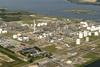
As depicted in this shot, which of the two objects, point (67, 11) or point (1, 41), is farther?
point (67, 11)

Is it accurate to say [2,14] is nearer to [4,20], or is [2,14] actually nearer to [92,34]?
[4,20]

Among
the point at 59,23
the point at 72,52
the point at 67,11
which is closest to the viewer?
the point at 72,52

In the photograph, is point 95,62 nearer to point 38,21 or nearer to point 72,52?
point 72,52

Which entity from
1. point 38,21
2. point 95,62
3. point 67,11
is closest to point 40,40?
point 95,62

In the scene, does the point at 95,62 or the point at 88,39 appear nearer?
the point at 95,62

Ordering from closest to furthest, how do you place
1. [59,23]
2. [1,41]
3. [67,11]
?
[1,41] → [59,23] → [67,11]

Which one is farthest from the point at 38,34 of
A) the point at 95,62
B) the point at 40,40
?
the point at 95,62

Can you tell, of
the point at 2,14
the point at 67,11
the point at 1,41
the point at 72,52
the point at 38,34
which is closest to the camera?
the point at 72,52

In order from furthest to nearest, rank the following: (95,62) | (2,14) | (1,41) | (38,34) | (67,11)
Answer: (67,11), (2,14), (38,34), (1,41), (95,62)
